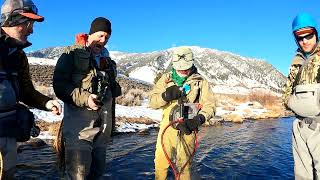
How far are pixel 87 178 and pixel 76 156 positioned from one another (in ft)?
1.61

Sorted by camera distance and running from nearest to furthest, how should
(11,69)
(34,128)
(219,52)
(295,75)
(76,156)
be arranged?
(11,69) → (34,128) → (76,156) → (295,75) → (219,52)

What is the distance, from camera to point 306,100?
15.3 ft

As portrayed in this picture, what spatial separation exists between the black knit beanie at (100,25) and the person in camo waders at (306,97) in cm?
239

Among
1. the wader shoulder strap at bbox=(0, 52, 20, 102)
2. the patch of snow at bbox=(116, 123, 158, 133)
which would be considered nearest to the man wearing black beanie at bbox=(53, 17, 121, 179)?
the wader shoulder strap at bbox=(0, 52, 20, 102)

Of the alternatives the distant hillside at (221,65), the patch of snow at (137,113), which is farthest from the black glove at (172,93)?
the distant hillside at (221,65)

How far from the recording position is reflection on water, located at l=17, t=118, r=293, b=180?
8852 mm

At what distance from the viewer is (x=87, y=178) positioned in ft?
15.5

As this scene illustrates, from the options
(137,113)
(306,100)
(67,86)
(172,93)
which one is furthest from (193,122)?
(137,113)

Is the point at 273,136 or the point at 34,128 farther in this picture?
the point at 273,136

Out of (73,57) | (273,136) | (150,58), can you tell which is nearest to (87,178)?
(73,57)

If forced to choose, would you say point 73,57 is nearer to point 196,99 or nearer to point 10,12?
point 10,12

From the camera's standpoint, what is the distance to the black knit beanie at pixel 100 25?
15.2 feet

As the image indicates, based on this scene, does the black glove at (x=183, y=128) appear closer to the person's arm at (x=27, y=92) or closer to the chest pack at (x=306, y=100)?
the chest pack at (x=306, y=100)

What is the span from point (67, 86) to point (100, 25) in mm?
887
